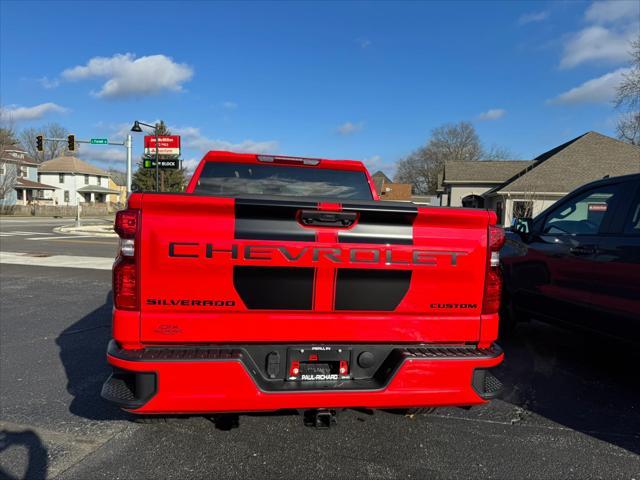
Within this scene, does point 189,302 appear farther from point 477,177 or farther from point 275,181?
point 477,177

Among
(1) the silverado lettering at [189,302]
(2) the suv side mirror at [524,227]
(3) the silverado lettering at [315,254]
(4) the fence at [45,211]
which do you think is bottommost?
(4) the fence at [45,211]

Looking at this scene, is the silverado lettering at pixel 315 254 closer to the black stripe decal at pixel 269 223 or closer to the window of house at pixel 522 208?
the black stripe decal at pixel 269 223

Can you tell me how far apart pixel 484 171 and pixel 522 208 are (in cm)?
979

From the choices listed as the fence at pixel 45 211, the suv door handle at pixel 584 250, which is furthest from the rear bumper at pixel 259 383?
the fence at pixel 45 211

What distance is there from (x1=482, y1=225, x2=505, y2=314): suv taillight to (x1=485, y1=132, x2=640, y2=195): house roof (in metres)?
25.4

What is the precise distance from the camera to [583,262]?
4066 mm

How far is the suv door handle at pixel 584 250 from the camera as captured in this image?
397 cm

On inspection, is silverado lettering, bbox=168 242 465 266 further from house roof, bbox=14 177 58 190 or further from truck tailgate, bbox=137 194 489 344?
house roof, bbox=14 177 58 190

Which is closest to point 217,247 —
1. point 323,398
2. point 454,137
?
point 323,398

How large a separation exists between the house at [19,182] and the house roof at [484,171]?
46.2 meters

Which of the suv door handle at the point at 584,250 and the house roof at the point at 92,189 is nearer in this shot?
the suv door handle at the point at 584,250

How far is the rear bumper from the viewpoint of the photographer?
7.51 feet

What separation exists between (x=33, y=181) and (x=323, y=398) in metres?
79.4

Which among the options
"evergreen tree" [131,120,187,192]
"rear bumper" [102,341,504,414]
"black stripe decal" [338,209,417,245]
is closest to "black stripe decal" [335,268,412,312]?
"black stripe decal" [338,209,417,245]
